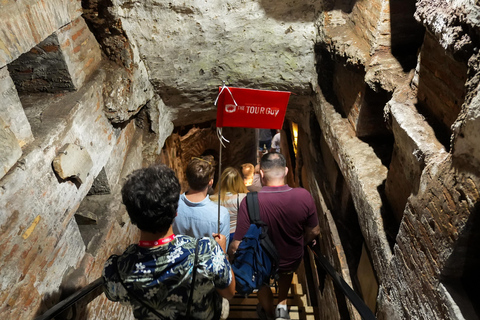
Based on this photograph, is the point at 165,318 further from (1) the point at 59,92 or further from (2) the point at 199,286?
(1) the point at 59,92

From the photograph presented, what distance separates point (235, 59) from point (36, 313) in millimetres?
3413

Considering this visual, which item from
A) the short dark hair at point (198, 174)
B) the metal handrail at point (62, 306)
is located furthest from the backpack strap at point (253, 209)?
the metal handrail at point (62, 306)

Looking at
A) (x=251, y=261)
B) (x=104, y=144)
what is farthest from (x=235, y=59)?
(x=251, y=261)

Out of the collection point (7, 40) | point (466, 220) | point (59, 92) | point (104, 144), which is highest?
point (7, 40)

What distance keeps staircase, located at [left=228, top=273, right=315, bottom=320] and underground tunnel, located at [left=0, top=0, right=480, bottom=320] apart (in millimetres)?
37

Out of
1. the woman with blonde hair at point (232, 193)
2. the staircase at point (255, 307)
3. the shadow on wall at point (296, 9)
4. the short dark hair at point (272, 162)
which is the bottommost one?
the staircase at point (255, 307)

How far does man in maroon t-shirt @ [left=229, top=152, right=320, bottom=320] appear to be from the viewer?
2.79 metres

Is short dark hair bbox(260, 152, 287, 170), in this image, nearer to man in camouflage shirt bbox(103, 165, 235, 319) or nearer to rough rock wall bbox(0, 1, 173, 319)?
man in camouflage shirt bbox(103, 165, 235, 319)

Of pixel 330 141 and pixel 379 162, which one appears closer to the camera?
pixel 379 162

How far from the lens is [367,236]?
2680mm

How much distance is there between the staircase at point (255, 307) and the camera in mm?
3842

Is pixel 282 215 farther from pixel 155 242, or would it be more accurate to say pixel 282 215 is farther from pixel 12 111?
pixel 12 111

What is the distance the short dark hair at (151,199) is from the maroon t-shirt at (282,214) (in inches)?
44.8

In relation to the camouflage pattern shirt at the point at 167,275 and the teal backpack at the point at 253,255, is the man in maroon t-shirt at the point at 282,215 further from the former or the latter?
the camouflage pattern shirt at the point at 167,275
